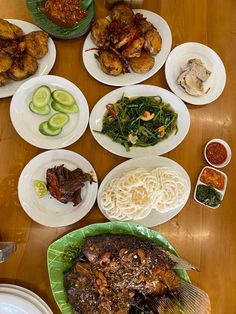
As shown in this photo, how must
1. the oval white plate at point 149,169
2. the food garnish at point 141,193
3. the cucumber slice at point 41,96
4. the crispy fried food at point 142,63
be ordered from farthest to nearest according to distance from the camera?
the crispy fried food at point 142,63 → the cucumber slice at point 41,96 → the oval white plate at point 149,169 → the food garnish at point 141,193

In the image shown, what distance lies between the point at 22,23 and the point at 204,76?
144cm

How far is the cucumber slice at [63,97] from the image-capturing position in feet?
7.48

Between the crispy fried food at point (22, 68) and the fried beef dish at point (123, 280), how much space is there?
1225 mm

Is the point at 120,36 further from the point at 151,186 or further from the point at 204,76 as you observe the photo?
the point at 151,186

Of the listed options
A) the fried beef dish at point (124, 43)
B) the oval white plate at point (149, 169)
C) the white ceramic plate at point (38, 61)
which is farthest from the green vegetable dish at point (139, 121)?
the white ceramic plate at point (38, 61)

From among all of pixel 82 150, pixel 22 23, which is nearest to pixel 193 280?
pixel 82 150

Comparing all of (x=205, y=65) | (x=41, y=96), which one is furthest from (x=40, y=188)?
(x=205, y=65)

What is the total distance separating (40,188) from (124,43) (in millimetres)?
1197

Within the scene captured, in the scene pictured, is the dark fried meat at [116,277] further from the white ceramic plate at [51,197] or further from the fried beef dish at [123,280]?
the white ceramic plate at [51,197]

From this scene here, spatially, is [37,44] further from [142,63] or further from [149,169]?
[149,169]

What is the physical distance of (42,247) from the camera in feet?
6.93

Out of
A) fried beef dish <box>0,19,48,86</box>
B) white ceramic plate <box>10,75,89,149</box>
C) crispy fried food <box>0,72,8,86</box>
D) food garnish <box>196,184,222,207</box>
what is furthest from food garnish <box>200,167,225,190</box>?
crispy fried food <box>0,72,8,86</box>

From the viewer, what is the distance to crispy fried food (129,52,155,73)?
7.71 ft

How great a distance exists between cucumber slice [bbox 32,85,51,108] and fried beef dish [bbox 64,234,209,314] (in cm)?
100
